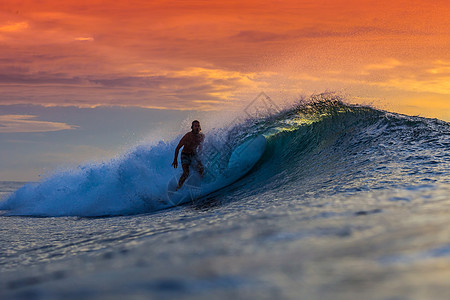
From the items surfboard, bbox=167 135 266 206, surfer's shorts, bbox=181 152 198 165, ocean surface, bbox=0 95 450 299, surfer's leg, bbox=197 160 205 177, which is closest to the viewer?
ocean surface, bbox=0 95 450 299

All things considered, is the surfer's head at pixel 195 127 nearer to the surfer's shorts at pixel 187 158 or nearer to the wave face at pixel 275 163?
the surfer's shorts at pixel 187 158

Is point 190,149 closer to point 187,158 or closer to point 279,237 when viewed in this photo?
point 187,158

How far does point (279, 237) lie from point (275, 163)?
6.68 meters

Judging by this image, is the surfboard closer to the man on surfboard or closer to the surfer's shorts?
the man on surfboard

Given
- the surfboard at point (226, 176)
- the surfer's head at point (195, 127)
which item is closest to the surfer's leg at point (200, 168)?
the surfboard at point (226, 176)

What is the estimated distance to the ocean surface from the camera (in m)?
2.20

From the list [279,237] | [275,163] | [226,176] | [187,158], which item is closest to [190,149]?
[187,158]

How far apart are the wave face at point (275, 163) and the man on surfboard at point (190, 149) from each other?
0.30 metres

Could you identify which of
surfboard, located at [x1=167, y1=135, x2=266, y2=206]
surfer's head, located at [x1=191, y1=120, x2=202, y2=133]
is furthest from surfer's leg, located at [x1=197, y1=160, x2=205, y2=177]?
surfer's head, located at [x1=191, y1=120, x2=202, y2=133]

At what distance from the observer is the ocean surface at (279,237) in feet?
7.23

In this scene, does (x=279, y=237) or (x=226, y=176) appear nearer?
(x=279, y=237)

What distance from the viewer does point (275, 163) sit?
980 cm

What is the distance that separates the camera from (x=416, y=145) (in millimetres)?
8070

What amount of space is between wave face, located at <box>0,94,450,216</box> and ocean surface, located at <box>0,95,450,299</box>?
0.05 metres
